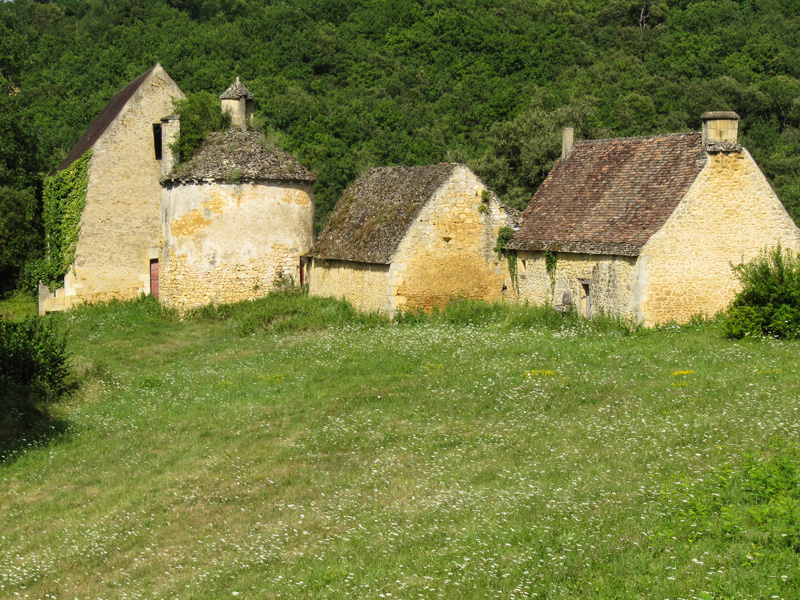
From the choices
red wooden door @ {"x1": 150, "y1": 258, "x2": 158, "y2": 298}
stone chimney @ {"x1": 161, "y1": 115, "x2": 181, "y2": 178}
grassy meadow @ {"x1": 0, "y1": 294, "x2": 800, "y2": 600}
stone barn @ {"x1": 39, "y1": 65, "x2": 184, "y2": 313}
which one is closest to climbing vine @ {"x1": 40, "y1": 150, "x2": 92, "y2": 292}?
stone barn @ {"x1": 39, "y1": 65, "x2": 184, "y2": 313}

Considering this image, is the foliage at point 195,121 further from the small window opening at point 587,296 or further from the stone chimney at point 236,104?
the small window opening at point 587,296

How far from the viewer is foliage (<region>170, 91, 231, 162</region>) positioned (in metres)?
27.5

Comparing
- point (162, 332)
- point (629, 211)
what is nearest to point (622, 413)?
point (629, 211)

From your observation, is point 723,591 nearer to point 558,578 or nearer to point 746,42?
point 558,578

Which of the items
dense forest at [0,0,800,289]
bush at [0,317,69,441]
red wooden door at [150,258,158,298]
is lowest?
bush at [0,317,69,441]

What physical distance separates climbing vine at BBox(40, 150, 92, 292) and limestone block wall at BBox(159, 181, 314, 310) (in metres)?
4.67

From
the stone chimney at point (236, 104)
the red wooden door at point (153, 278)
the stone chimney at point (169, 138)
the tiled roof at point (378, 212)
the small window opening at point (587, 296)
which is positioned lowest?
the small window opening at point (587, 296)

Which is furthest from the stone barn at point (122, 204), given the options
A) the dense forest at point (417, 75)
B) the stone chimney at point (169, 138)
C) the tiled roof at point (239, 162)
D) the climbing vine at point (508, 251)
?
the climbing vine at point (508, 251)

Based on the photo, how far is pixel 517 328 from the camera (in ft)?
71.1

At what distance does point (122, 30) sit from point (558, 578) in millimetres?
60986

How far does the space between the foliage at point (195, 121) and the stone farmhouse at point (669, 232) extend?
11.3 m

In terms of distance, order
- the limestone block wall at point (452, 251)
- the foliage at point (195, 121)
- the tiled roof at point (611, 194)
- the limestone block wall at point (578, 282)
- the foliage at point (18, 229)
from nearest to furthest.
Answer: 1. the limestone block wall at point (578, 282)
2. the tiled roof at point (611, 194)
3. the limestone block wall at point (452, 251)
4. the foliage at point (195, 121)
5. the foliage at point (18, 229)

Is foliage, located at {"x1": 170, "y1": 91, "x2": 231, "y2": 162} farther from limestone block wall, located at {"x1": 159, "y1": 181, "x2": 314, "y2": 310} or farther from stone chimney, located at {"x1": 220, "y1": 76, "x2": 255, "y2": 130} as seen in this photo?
limestone block wall, located at {"x1": 159, "y1": 181, "x2": 314, "y2": 310}

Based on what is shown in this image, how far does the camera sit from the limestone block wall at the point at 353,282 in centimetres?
2350
